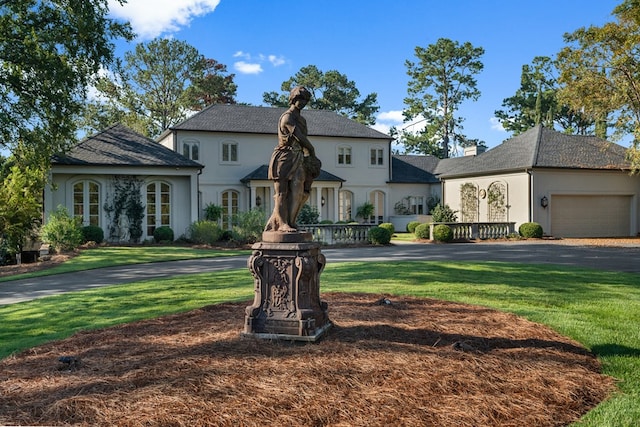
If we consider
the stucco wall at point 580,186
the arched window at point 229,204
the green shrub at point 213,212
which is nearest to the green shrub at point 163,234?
the green shrub at point 213,212

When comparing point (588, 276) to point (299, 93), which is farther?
point (588, 276)

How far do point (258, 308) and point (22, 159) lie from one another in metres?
17.2

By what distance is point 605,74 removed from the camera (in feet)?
74.3

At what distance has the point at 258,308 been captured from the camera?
5777 millimetres

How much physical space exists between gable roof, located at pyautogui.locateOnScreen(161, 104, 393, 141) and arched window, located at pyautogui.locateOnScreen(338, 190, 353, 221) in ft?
12.9

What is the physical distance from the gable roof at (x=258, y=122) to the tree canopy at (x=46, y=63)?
33.9ft

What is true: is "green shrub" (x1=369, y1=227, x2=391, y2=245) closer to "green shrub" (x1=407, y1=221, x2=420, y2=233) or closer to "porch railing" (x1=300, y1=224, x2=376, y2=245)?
"porch railing" (x1=300, y1=224, x2=376, y2=245)

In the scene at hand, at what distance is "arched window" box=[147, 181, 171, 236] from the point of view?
23.8 meters

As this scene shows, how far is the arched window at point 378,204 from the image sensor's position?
34.6 meters

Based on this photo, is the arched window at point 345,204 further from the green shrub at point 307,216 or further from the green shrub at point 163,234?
the green shrub at point 163,234

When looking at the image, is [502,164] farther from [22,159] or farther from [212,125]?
[22,159]

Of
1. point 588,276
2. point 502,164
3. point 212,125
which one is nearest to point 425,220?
point 502,164

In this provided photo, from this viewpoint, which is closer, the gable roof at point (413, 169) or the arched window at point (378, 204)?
the arched window at point (378, 204)

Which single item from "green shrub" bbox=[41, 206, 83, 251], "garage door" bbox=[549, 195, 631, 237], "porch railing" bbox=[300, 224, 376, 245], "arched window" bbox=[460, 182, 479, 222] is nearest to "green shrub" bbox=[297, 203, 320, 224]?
"porch railing" bbox=[300, 224, 376, 245]
